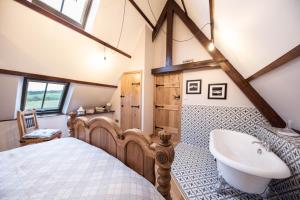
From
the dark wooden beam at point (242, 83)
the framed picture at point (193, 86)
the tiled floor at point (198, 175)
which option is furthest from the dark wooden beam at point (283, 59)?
the tiled floor at point (198, 175)

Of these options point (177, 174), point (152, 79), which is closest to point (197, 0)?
point (152, 79)

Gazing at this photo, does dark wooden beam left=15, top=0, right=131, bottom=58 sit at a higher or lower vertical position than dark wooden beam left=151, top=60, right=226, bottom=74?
higher

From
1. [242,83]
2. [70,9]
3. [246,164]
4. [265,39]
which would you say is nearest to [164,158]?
[246,164]

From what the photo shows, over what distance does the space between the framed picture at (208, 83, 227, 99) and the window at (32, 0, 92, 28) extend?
2.86m

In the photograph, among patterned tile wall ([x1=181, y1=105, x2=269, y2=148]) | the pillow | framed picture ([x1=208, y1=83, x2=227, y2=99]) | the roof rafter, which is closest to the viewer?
the pillow

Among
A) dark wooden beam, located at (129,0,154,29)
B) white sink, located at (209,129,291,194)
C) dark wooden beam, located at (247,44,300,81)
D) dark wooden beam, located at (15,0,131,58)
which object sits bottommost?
white sink, located at (209,129,291,194)

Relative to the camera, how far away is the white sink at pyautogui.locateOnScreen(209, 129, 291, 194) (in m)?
1.29

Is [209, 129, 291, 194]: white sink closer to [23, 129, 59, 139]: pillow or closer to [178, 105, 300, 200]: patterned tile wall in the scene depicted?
[178, 105, 300, 200]: patterned tile wall

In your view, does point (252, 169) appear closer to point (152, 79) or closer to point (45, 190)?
point (45, 190)

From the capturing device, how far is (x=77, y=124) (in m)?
1.87

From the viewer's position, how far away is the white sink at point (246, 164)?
129cm

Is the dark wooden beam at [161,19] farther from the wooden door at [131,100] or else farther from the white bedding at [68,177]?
the white bedding at [68,177]

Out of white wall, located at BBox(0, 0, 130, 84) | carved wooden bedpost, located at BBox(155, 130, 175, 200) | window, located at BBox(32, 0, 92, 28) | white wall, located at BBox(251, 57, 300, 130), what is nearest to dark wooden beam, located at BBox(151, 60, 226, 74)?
white wall, located at BBox(251, 57, 300, 130)

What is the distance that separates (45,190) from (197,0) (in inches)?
120
